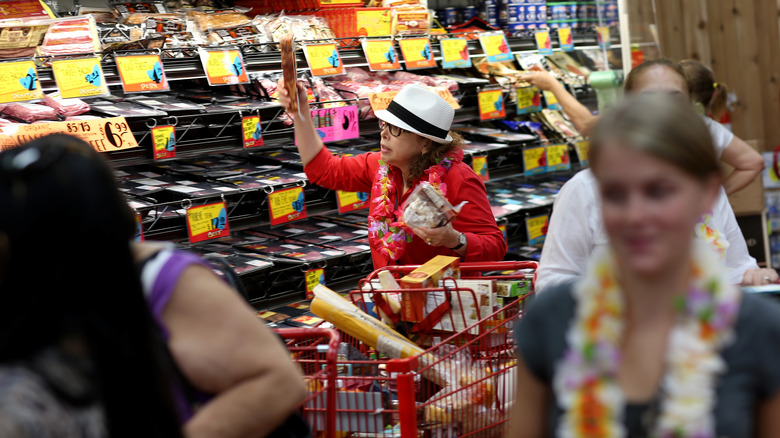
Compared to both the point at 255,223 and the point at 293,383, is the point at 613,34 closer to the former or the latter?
the point at 255,223

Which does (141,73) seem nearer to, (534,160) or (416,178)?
(416,178)

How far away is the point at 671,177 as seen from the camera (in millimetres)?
1099

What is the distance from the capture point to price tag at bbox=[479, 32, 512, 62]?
15.9ft

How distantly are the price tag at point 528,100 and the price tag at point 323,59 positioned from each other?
1.53m

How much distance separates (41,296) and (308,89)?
3.02 meters

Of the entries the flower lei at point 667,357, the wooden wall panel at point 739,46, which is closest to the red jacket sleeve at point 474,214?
the flower lei at point 667,357

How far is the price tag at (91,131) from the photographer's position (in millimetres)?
2844

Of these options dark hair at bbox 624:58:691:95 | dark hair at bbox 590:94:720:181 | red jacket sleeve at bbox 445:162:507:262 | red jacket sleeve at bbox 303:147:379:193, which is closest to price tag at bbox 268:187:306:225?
red jacket sleeve at bbox 303:147:379:193

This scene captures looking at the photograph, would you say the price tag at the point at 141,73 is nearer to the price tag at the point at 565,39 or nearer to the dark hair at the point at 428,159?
the dark hair at the point at 428,159

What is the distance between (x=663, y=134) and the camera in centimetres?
110

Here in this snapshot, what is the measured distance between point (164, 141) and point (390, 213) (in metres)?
0.92

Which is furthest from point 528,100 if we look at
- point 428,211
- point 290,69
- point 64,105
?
point 64,105

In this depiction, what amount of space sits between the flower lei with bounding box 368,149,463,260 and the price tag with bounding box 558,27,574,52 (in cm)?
264

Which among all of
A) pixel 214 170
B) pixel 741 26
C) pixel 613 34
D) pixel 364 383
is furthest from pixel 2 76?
pixel 741 26
